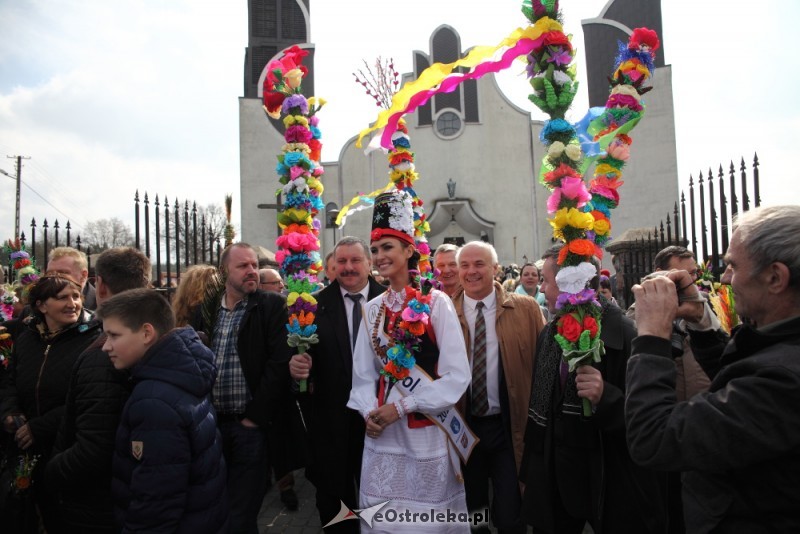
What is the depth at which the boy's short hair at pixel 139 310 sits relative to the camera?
104 inches

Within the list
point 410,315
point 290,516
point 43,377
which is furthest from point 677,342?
point 43,377

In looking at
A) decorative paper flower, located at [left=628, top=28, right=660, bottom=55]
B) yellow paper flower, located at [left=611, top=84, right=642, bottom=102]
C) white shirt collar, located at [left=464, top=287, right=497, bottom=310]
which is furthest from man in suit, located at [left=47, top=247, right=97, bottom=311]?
decorative paper flower, located at [left=628, top=28, right=660, bottom=55]

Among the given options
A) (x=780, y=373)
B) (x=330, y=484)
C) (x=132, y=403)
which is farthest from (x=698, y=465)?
(x=330, y=484)

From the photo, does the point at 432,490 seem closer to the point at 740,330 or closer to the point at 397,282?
the point at 397,282

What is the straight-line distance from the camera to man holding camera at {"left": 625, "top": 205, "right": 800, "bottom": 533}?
58.9 inches

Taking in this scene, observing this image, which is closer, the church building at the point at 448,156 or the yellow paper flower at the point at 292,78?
the yellow paper flower at the point at 292,78

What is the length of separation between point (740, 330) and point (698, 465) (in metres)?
0.46

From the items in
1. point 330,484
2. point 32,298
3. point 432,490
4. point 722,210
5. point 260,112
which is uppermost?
point 260,112

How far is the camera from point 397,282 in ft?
10.7

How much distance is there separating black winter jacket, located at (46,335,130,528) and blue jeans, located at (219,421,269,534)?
2.96ft

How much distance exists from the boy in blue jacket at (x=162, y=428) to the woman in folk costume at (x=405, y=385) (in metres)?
0.84

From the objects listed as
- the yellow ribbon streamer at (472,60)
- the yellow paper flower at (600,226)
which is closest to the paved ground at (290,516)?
the yellow paper flower at (600,226)

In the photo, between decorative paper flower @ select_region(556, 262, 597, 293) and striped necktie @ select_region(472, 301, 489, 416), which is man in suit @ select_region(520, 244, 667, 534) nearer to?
decorative paper flower @ select_region(556, 262, 597, 293)

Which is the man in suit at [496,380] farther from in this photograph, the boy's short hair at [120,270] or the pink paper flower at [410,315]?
the boy's short hair at [120,270]
